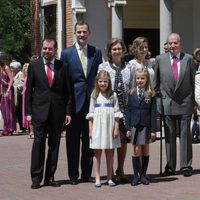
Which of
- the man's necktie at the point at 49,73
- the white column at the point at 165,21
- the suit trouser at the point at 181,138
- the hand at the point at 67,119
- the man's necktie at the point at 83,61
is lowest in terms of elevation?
the suit trouser at the point at 181,138

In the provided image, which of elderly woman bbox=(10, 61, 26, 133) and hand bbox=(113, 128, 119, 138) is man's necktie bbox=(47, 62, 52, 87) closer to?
hand bbox=(113, 128, 119, 138)

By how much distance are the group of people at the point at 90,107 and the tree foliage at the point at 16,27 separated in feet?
68.9

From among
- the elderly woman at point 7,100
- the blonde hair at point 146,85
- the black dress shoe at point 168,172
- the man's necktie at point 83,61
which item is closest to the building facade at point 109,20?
the elderly woman at point 7,100

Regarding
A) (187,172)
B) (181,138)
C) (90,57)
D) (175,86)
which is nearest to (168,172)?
(187,172)

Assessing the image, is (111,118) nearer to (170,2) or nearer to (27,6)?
(170,2)

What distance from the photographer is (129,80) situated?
9086 millimetres

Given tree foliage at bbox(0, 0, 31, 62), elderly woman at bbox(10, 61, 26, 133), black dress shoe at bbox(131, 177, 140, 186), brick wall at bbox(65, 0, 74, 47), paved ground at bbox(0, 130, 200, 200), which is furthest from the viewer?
tree foliage at bbox(0, 0, 31, 62)

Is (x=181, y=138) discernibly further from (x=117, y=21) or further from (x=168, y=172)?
(x=117, y=21)

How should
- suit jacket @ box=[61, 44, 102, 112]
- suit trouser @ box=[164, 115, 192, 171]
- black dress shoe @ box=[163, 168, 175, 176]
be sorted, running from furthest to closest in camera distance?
suit trouser @ box=[164, 115, 192, 171] → black dress shoe @ box=[163, 168, 175, 176] → suit jacket @ box=[61, 44, 102, 112]

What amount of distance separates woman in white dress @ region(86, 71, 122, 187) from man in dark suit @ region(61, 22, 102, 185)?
0.81ft

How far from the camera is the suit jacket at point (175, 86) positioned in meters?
9.71

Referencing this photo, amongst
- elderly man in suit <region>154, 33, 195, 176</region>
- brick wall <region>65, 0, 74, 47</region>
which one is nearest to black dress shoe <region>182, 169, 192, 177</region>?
elderly man in suit <region>154, 33, 195, 176</region>

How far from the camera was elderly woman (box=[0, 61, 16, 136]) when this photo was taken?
16.5 m

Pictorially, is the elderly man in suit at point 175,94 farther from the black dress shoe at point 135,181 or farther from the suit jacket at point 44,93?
the suit jacket at point 44,93
